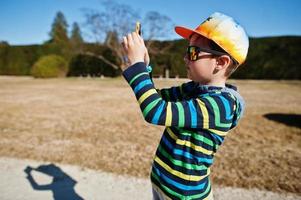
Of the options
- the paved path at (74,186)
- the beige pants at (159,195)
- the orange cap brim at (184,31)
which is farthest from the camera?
the paved path at (74,186)

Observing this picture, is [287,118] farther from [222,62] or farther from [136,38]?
[136,38]

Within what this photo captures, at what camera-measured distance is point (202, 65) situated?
5.50 ft

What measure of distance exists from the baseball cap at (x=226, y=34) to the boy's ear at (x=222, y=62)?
0.03 m

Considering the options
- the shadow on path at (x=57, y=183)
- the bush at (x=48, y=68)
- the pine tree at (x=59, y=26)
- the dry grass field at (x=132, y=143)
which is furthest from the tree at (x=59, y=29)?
the shadow on path at (x=57, y=183)

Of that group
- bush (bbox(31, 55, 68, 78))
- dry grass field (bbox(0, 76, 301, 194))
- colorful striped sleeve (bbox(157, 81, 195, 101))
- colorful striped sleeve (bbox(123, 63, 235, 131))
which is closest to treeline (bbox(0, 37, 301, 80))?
bush (bbox(31, 55, 68, 78))

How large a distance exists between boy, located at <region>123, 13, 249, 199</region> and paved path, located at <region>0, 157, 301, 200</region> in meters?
2.04

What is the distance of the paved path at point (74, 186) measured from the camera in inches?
145

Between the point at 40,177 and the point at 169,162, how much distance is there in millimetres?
3032

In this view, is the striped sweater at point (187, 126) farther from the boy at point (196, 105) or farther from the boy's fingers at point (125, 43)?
the boy's fingers at point (125, 43)

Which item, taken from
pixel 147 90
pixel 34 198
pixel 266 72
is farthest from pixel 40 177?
pixel 266 72

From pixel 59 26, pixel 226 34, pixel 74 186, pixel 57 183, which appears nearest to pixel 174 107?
→ pixel 226 34

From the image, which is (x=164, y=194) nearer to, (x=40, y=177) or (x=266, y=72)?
(x=40, y=177)

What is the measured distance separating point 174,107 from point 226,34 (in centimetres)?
46

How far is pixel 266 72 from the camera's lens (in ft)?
86.7
